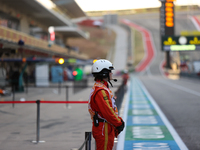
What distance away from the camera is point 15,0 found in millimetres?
28578

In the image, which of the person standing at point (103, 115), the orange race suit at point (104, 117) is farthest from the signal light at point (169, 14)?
the orange race suit at point (104, 117)

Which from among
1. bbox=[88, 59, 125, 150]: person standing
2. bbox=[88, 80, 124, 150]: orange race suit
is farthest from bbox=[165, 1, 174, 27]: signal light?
bbox=[88, 80, 124, 150]: orange race suit

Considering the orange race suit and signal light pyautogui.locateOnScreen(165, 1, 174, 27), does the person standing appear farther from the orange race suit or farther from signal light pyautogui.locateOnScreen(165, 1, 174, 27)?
signal light pyautogui.locateOnScreen(165, 1, 174, 27)

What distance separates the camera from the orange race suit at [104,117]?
409 cm

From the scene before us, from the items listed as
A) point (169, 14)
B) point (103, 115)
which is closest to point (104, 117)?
point (103, 115)

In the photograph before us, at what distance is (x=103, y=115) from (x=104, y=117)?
0.03m

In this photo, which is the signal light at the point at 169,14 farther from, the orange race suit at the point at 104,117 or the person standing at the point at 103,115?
the orange race suit at the point at 104,117

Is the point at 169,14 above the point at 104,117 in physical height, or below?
above

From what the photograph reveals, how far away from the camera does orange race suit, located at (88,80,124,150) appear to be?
13.4 ft

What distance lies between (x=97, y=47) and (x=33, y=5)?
89.3 m

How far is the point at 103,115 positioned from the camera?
13.5ft

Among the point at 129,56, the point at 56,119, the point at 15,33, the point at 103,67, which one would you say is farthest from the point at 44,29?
the point at 129,56

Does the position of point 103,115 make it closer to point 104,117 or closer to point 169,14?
point 104,117

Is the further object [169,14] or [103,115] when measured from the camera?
[169,14]
